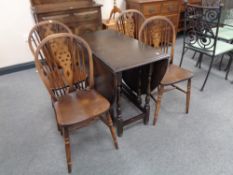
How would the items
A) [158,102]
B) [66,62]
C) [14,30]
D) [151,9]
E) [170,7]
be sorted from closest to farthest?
[66,62] < [158,102] < [14,30] < [151,9] < [170,7]

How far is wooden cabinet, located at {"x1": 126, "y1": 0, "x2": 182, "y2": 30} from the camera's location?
323 cm

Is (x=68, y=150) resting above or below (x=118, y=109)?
below

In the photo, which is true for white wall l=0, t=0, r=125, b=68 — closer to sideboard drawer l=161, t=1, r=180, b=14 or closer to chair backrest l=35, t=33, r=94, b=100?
chair backrest l=35, t=33, r=94, b=100

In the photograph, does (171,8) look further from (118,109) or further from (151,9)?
(118,109)

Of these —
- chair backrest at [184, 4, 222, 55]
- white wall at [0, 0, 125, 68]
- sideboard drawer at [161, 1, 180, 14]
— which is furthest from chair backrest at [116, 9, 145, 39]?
white wall at [0, 0, 125, 68]

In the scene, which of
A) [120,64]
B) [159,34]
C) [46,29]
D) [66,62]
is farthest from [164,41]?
[46,29]

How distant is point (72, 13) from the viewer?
275 cm

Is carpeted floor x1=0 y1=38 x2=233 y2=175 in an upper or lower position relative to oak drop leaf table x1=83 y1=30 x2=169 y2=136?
lower

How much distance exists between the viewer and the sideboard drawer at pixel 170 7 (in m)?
3.43

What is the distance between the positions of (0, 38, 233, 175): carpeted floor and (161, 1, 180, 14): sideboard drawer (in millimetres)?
1812

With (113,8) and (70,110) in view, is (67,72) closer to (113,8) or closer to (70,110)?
(70,110)

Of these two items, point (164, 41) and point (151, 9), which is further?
point (151, 9)

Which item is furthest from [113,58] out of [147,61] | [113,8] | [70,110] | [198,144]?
[113,8]

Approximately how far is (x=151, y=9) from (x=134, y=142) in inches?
97.9
